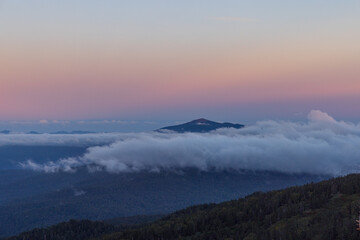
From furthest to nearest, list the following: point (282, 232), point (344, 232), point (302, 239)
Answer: point (282, 232) < point (302, 239) < point (344, 232)

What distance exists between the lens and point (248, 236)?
186 m

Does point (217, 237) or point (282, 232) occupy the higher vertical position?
point (282, 232)

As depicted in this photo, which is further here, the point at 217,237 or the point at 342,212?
the point at 217,237

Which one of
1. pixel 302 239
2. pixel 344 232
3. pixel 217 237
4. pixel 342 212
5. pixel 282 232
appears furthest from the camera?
pixel 217 237

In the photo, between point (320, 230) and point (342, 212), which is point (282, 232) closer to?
point (320, 230)

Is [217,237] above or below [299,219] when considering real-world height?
below

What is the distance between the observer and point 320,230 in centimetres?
16250

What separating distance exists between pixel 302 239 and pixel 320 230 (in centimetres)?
1124

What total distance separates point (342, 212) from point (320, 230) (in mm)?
31533

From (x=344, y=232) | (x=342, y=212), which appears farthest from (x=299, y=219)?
(x=344, y=232)

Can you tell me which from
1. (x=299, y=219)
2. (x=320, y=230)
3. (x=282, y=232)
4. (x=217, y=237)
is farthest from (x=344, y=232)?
(x=217, y=237)

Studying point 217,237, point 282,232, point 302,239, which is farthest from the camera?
point 217,237

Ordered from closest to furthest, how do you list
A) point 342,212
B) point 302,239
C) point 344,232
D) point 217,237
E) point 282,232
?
point 344,232 → point 302,239 → point 282,232 → point 342,212 → point 217,237

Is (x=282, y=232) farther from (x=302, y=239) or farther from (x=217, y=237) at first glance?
(x=217, y=237)
